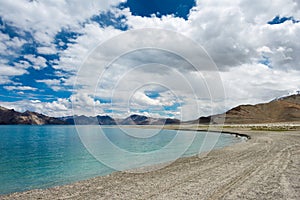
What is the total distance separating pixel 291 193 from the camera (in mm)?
10727

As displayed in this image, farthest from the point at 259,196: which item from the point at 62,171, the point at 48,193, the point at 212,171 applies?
the point at 62,171

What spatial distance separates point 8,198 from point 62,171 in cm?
967

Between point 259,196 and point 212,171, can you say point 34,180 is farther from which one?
point 259,196

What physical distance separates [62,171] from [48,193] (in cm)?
957

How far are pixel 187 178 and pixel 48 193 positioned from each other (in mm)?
7623

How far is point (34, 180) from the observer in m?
18.8

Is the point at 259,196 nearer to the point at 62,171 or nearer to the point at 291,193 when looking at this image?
the point at 291,193

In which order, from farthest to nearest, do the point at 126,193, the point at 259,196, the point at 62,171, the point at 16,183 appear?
1. the point at 62,171
2. the point at 16,183
3. the point at 126,193
4. the point at 259,196

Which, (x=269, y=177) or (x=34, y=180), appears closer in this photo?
(x=269, y=177)

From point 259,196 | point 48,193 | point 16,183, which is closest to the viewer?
point 259,196

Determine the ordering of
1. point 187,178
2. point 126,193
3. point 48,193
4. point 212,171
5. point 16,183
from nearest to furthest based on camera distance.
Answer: point 126,193 < point 48,193 < point 187,178 < point 212,171 < point 16,183

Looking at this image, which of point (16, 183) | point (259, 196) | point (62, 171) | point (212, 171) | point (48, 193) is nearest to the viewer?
point (259, 196)

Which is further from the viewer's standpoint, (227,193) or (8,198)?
(8,198)

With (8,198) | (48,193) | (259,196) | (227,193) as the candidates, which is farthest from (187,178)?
(8,198)
